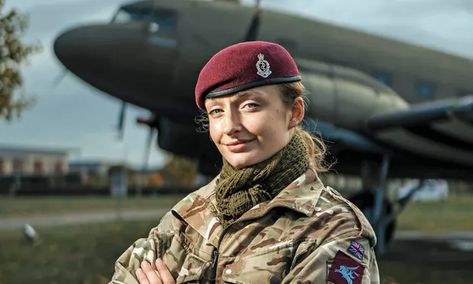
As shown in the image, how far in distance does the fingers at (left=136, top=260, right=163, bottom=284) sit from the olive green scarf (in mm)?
210

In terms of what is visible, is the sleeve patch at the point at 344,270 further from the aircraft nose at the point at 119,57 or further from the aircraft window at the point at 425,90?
the aircraft window at the point at 425,90

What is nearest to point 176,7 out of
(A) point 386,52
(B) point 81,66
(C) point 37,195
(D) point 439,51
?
(B) point 81,66

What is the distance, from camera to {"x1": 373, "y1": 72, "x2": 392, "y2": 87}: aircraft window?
13398 mm

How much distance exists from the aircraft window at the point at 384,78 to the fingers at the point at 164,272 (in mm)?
12042

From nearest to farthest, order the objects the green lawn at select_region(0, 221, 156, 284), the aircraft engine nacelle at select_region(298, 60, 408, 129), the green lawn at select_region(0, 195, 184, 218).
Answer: the green lawn at select_region(0, 221, 156, 284), the aircraft engine nacelle at select_region(298, 60, 408, 129), the green lawn at select_region(0, 195, 184, 218)

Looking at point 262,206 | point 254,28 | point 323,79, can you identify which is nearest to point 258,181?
point 262,206

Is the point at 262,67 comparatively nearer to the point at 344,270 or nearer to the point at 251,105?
the point at 251,105

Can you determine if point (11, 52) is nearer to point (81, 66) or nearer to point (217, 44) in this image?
point (81, 66)

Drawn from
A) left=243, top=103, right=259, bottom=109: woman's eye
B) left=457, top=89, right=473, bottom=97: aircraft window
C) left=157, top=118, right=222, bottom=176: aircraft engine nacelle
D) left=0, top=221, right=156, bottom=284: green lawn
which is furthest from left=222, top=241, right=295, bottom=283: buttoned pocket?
left=457, top=89, right=473, bottom=97: aircraft window

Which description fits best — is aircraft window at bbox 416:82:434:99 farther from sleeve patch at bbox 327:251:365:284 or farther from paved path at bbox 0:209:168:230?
sleeve patch at bbox 327:251:365:284

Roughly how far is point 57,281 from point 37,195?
4273 centimetres

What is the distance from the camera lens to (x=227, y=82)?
1654 mm

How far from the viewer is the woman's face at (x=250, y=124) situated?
1.65m

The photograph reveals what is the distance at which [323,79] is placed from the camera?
1198 centimetres
